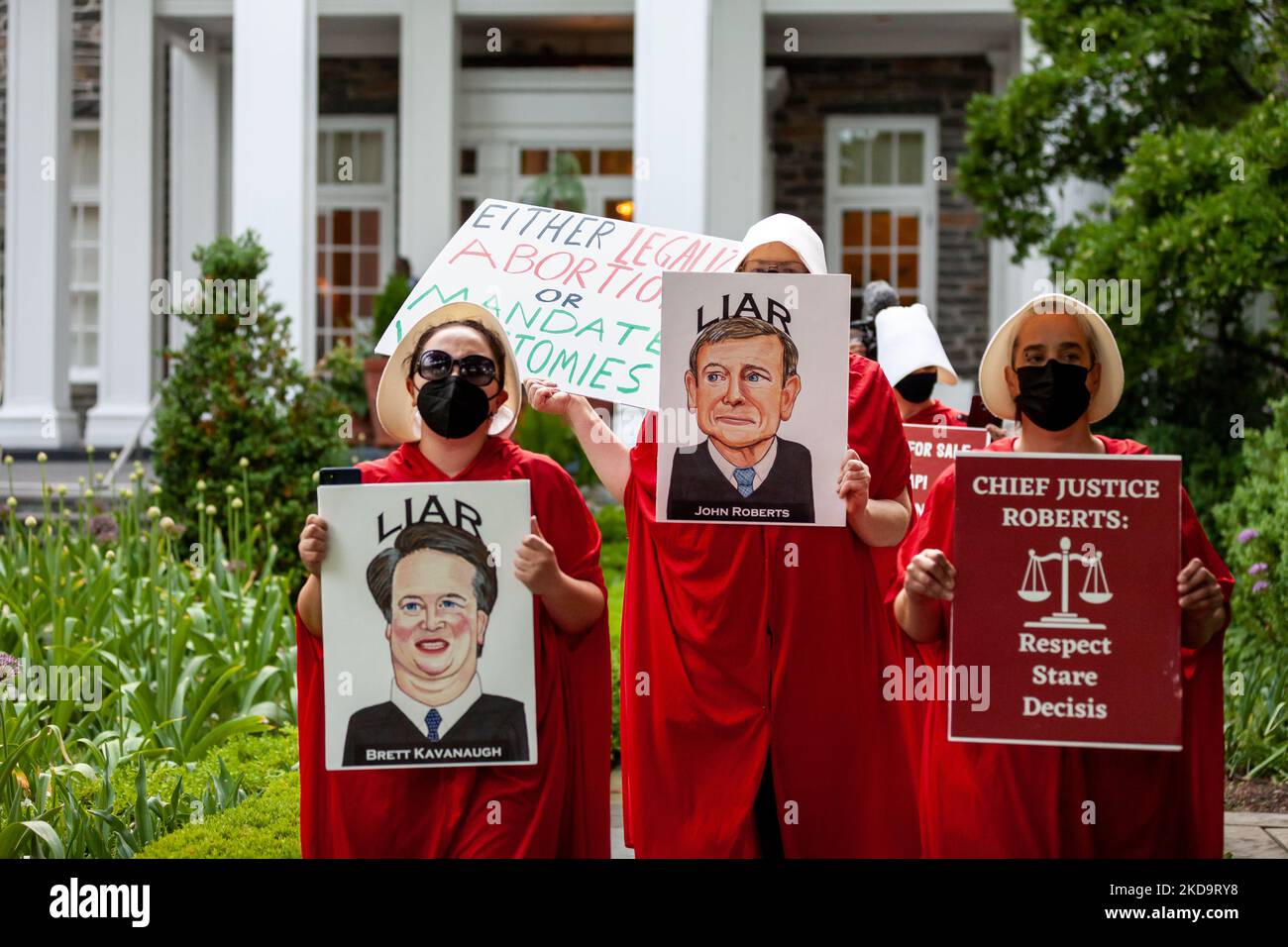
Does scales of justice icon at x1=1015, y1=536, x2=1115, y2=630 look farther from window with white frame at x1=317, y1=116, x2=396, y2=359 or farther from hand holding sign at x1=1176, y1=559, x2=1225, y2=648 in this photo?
window with white frame at x1=317, y1=116, x2=396, y2=359

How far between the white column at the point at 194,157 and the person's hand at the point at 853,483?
12.8m

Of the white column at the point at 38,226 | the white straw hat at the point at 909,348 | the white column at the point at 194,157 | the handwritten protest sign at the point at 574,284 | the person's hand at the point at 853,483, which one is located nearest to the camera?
the person's hand at the point at 853,483

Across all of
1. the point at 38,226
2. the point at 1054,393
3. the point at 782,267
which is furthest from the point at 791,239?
the point at 38,226

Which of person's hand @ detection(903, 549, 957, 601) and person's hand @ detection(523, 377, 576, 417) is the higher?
person's hand @ detection(523, 377, 576, 417)

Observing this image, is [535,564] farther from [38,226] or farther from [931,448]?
[38,226]

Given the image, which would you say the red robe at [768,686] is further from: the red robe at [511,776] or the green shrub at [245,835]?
the green shrub at [245,835]

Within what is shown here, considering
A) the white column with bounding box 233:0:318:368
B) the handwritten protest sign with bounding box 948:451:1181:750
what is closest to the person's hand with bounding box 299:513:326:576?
the handwritten protest sign with bounding box 948:451:1181:750

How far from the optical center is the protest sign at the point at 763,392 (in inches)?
129

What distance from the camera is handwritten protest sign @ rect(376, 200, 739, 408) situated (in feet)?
13.1

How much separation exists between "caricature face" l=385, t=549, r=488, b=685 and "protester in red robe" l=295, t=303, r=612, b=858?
4.8 inches

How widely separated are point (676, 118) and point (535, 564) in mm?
8585

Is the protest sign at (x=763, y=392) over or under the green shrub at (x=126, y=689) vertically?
over

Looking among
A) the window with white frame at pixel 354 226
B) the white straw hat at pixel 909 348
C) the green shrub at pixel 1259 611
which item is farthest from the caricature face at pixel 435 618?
the window with white frame at pixel 354 226
